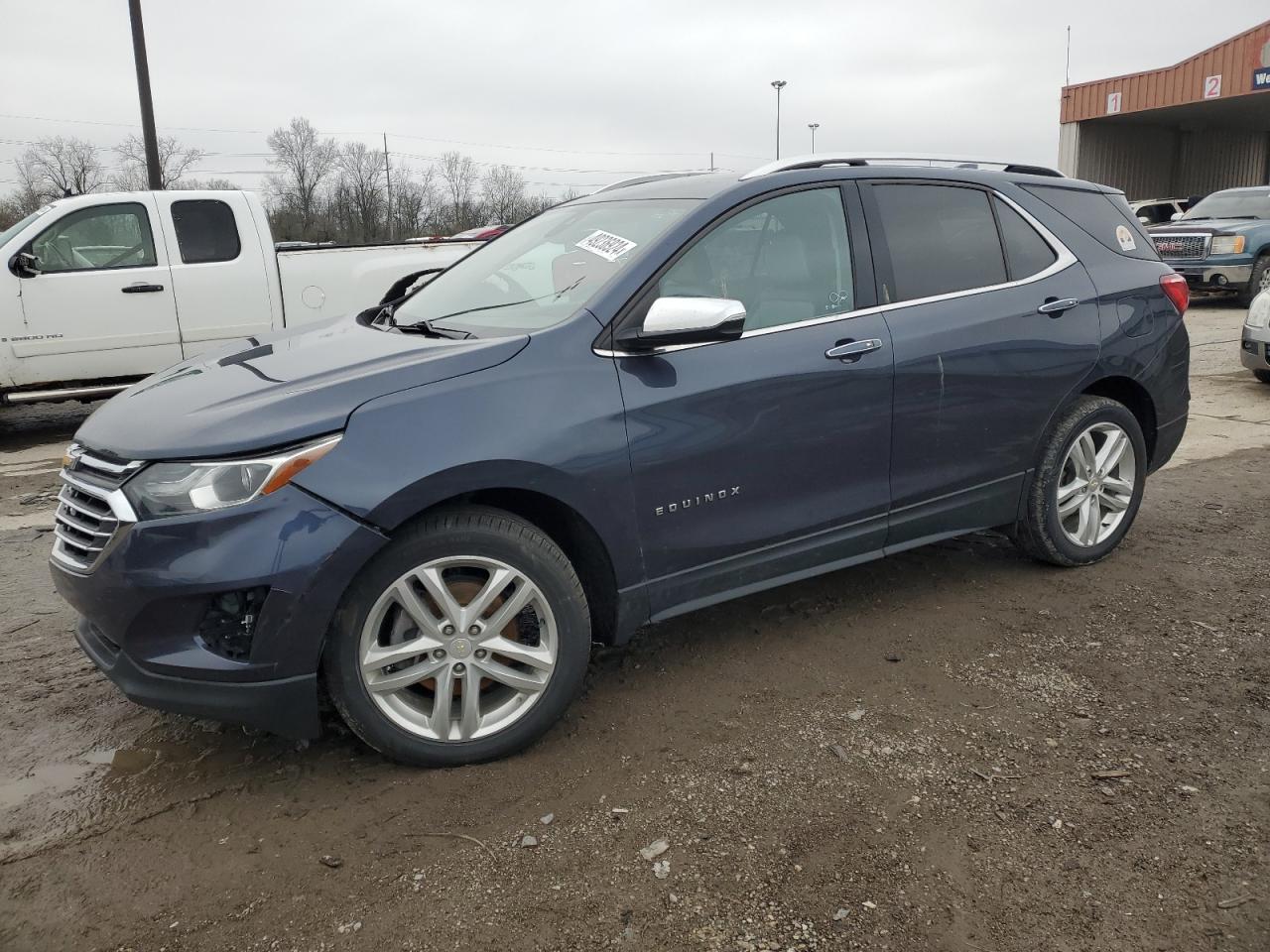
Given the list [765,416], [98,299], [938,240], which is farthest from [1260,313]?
[98,299]

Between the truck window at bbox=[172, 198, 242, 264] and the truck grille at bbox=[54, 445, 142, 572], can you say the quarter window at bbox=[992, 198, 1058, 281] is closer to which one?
the truck grille at bbox=[54, 445, 142, 572]

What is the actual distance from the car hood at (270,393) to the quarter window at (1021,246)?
89.4 inches

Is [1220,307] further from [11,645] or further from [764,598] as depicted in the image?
[11,645]

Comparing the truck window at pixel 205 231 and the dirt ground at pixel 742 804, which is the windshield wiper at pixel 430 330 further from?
the truck window at pixel 205 231

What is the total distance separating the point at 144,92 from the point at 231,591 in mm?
16664

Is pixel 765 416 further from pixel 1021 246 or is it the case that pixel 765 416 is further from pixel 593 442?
pixel 1021 246

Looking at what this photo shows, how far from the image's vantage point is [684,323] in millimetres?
3012

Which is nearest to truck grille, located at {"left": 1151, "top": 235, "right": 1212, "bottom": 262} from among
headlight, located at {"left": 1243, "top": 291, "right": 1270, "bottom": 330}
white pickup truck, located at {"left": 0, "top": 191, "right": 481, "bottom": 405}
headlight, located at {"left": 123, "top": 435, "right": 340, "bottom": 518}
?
headlight, located at {"left": 1243, "top": 291, "right": 1270, "bottom": 330}

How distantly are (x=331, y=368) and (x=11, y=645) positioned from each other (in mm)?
2057

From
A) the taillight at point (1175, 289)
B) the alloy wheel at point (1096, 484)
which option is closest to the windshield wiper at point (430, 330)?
the alloy wheel at point (1096, 484)

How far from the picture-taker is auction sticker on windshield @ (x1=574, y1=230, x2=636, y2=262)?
3371mm

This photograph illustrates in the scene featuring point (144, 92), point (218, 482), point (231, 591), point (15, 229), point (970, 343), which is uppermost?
point (144, 92)

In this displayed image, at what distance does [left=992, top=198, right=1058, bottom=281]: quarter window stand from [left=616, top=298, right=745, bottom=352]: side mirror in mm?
1667

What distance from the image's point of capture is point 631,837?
8.46 ft
